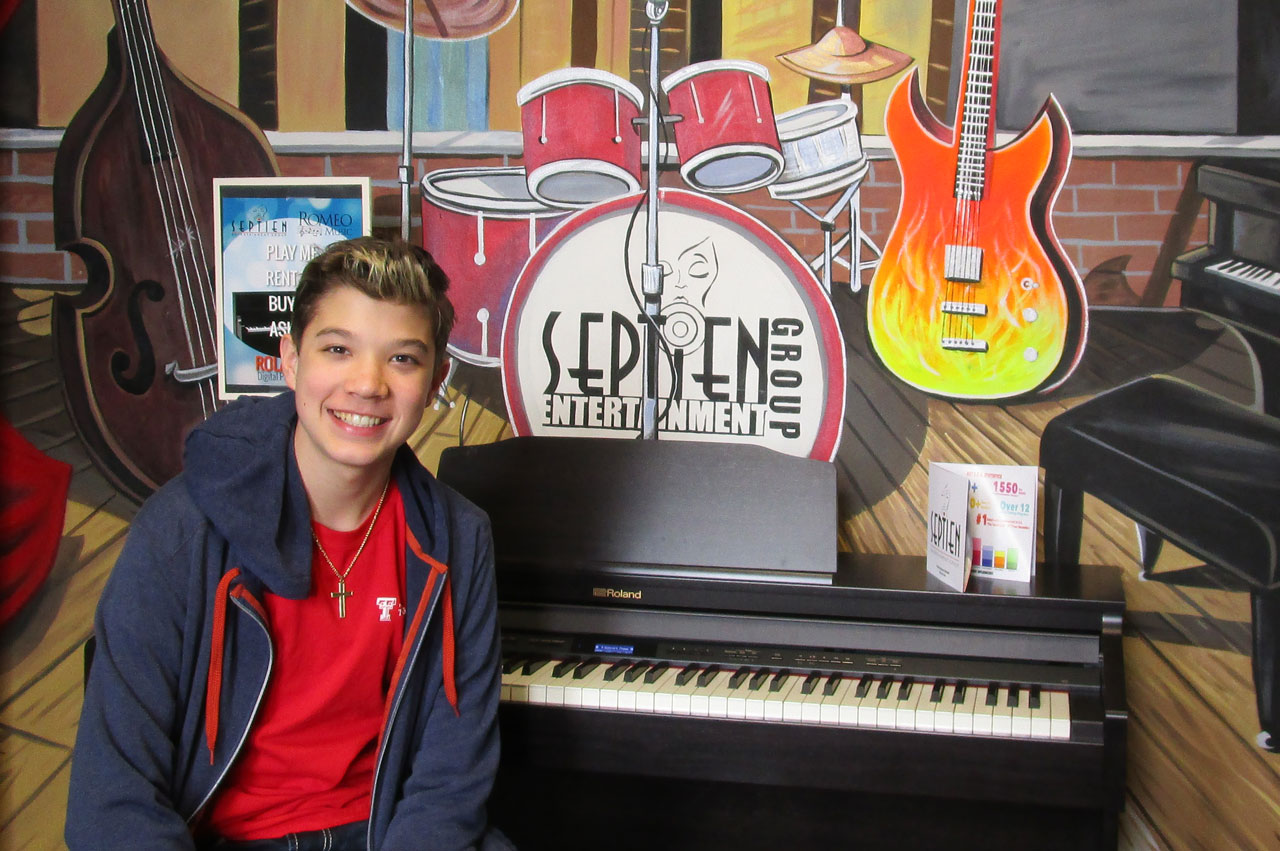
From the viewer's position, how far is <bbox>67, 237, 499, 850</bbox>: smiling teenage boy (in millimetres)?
1361

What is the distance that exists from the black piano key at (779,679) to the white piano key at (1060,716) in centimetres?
44

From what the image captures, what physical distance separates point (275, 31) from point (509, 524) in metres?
1.41

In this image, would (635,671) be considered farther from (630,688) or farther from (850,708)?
(850,708)

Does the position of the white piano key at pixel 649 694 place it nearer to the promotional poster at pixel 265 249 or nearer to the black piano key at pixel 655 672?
the black piano key at pixel 655 672

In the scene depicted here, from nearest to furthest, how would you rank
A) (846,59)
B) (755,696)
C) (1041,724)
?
(1041,724) < (755,696) < (846,59)

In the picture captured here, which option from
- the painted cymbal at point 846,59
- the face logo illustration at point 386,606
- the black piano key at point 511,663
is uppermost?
the painted cymbal at point 846,59

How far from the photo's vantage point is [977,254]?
7.61ft

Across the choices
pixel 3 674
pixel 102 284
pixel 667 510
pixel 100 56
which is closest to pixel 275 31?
pixel 100 56

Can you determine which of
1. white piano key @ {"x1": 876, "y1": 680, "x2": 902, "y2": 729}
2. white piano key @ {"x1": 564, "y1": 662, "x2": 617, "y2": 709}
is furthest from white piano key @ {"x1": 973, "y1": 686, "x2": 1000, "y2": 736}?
white piano key @ {"x1": 564, "y1": 662, "x2": 617, "y2": 709}

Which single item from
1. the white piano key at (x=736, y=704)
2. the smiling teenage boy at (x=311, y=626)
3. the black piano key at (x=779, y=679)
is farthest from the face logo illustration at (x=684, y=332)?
the smiling teenage boy at (x=311, y=626)

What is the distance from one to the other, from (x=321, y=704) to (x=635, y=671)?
2.03 ft

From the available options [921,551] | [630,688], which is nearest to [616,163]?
[921,551]

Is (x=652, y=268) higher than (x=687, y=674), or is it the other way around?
(x=652, y=268)

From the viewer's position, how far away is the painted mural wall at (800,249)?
2.23m
